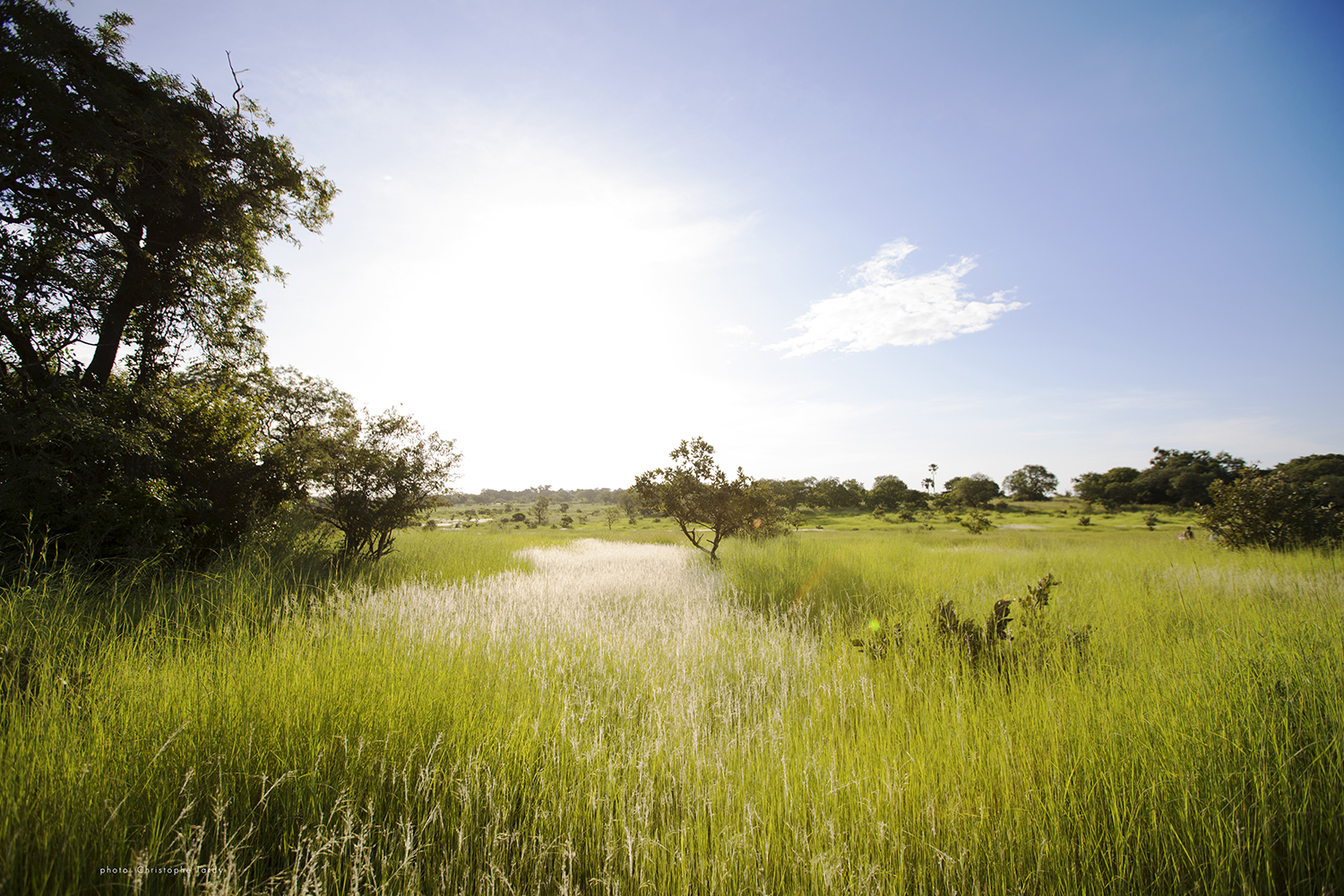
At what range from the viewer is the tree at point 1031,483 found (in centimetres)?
7688

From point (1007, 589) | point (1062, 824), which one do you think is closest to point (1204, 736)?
point (1062, 824)

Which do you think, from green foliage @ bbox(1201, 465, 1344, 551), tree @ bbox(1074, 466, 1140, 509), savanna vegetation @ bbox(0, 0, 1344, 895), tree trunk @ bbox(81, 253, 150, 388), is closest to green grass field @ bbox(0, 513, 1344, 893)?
savanna vegetation @ bbox(0, 0, 1344, 895)

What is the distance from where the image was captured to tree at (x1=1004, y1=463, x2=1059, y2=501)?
76875mm

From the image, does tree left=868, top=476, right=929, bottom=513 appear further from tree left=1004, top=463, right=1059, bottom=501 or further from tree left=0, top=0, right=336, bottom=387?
tree left=0, top=0, right=336, bottom=387

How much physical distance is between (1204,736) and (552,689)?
4489 millimetres

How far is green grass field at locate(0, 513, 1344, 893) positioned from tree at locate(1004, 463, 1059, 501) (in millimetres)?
89578

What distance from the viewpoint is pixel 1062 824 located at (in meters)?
2.38

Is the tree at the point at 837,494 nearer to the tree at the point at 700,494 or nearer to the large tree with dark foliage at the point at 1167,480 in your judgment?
the large tree with dark foliage at the point at 1167,480

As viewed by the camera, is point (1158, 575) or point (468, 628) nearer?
point (468, 628)

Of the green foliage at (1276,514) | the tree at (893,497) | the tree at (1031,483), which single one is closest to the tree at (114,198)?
the green foliage at (1276,514)

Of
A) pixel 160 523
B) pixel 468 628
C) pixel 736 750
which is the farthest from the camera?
pixel 160 523

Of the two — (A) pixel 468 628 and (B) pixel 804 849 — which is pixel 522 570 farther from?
(B) pixel 804 849

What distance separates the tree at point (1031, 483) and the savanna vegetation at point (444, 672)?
80.8 metres

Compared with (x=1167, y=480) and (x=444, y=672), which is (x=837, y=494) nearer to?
(x=1167, y=480)
